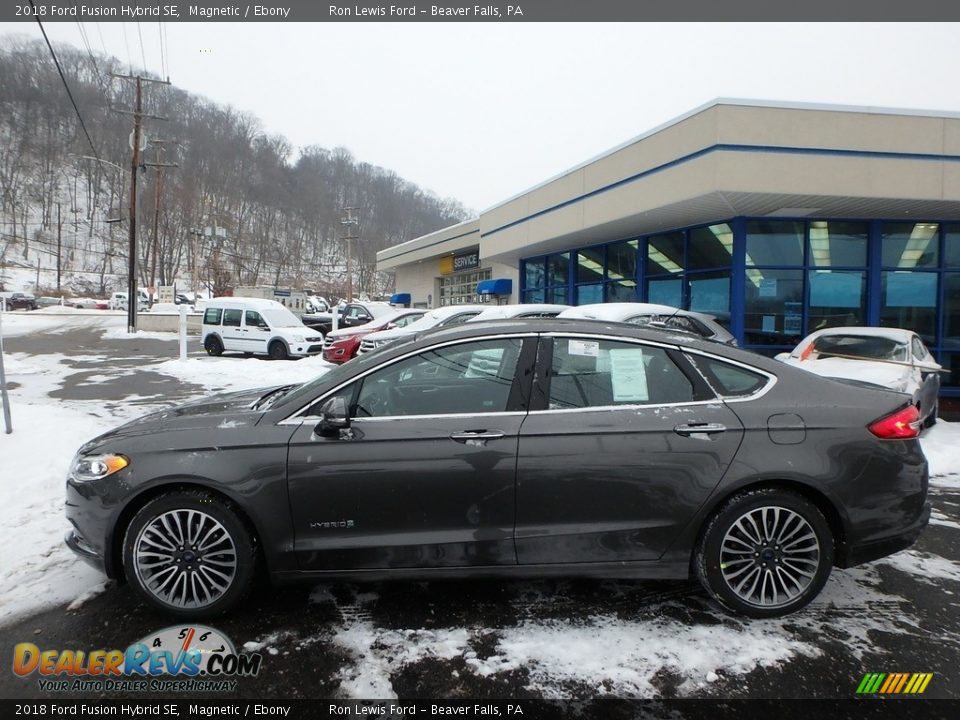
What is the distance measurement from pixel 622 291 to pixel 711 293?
3.64m

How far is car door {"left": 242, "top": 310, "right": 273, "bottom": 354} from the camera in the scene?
1733 cm

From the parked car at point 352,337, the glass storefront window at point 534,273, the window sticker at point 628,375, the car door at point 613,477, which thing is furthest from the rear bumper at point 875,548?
the glass storefront window at point 534,273

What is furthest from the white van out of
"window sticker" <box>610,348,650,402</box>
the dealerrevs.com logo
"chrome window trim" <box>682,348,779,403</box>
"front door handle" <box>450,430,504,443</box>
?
"chrome window trim" <box>682,348,779,403</box>

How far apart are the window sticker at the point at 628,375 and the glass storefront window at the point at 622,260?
12970mm

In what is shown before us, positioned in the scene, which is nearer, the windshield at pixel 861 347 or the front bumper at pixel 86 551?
the front bumper at pixel 86 551

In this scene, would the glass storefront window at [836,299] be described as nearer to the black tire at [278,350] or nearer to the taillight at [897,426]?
the taillight at [897,426]

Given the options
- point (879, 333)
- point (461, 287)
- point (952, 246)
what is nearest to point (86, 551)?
point (879, 333)

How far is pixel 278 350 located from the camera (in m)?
17.3

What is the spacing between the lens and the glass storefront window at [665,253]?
1377cm

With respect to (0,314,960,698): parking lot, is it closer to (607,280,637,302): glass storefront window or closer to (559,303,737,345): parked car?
(559,303,737,345): parked car

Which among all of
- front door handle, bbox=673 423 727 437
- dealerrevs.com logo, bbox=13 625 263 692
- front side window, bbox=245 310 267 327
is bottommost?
dealerrevs.com logo, bbox=13 625 263 692

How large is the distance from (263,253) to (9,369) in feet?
341

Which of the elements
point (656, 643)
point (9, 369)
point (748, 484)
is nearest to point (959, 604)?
point (748, 484)

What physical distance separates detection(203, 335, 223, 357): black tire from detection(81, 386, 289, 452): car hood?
16.1m
